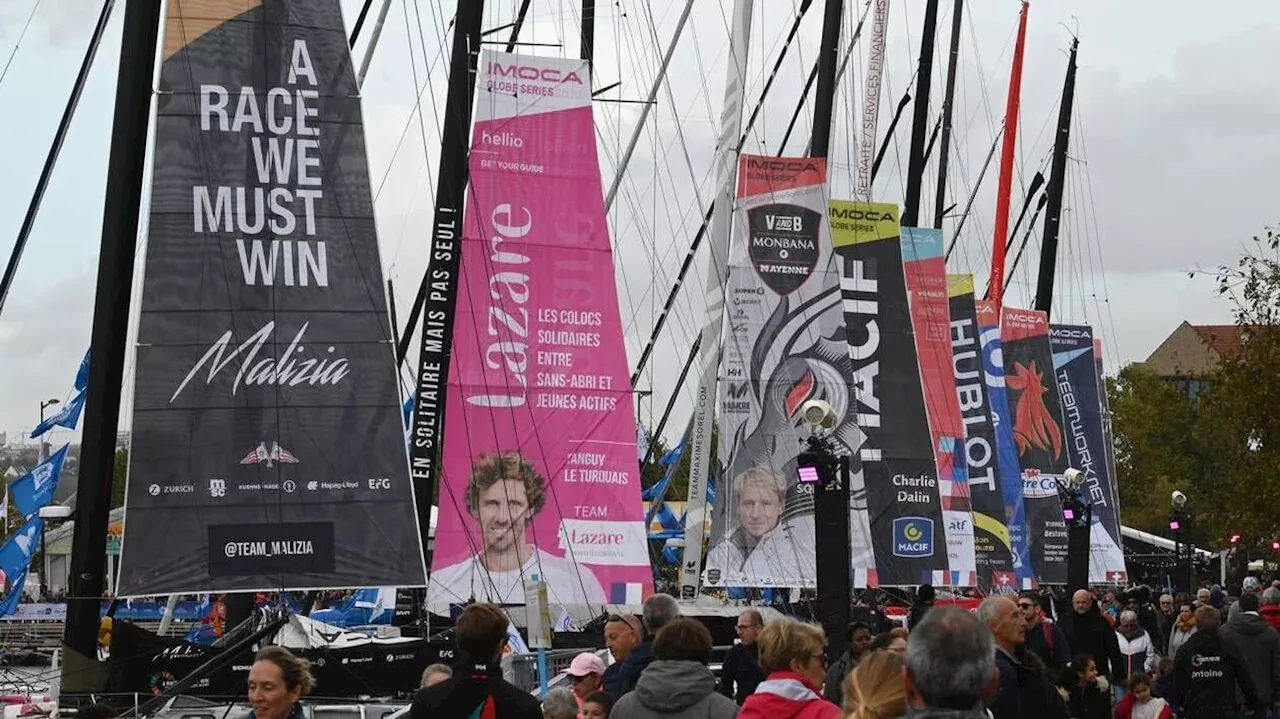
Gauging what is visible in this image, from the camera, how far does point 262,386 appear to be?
16.7 meters

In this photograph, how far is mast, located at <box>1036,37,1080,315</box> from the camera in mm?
51000

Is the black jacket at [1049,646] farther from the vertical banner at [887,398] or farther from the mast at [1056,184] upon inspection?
the mast at [1056,184]

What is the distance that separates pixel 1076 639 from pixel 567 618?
7.56 m

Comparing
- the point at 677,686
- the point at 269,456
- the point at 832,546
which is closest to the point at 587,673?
the point at 677,686

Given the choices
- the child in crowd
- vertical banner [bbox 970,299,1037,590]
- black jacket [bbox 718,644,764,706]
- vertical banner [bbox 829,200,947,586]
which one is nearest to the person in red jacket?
black jacket [bbox 718,644,764,706]

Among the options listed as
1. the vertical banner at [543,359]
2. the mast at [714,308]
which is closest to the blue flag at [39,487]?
the vertical banner at [543,359]

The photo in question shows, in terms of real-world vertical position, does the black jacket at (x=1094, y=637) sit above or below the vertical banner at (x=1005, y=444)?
below

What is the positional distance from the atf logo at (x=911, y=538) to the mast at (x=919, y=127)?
8.59 meters

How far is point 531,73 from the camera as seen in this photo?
928 inches

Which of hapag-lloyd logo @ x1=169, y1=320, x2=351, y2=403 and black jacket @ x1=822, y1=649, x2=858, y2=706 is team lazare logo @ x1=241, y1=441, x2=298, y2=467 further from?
black jacket @ x1=822, y1=649, x2=858, y2=706

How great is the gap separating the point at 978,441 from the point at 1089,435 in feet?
28.8

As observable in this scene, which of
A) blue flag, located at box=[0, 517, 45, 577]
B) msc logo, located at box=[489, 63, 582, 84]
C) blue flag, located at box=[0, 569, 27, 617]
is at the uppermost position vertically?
msc logo, located at box=[489, 63, 582, 84]

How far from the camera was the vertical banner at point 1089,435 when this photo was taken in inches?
1828

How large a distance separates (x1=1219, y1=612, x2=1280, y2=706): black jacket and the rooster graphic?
27.5 metres
